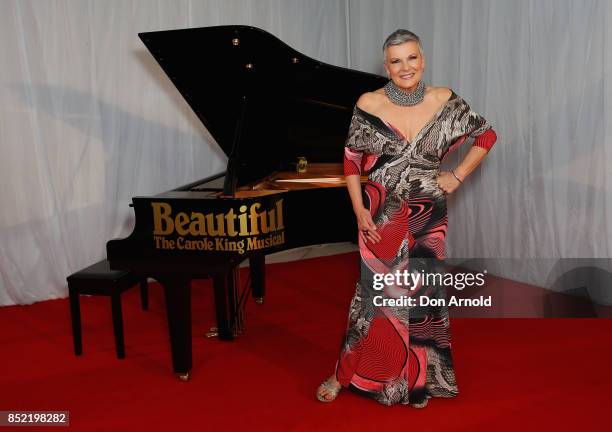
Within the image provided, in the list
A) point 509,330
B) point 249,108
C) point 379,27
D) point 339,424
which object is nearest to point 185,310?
point 339,424

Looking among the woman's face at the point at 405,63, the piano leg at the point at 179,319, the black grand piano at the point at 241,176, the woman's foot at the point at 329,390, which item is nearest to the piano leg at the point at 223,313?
the black grand piano at the point at 241,176

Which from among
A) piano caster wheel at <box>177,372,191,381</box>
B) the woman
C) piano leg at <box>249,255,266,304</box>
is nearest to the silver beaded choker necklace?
the woman

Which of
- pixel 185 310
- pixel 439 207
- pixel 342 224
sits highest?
pixel 439 207

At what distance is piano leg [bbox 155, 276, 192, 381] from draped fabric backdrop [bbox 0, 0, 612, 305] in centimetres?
187

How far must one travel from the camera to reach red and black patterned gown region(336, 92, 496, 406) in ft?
6.61

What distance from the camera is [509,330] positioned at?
9.98 ft

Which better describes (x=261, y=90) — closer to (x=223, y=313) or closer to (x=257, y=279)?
(x=223, y=313)

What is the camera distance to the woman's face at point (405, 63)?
1895mm

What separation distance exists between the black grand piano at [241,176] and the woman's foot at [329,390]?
586 mm

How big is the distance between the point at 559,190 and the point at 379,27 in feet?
6.93

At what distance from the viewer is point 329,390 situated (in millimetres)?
2273

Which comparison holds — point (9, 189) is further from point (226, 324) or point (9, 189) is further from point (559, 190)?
point (559, 190)

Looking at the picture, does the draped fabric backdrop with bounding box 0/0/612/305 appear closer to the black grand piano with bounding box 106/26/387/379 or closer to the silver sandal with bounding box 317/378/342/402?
the black grand piano with bounding box 106/26/387/379

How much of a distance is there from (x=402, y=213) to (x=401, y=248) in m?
0.13
